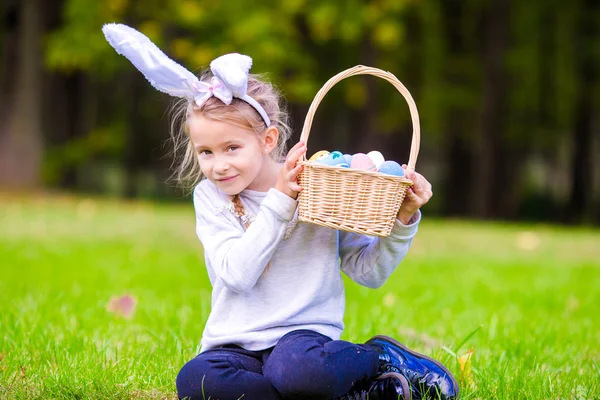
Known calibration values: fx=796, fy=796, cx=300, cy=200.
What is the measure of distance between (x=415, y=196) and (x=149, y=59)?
0.99m

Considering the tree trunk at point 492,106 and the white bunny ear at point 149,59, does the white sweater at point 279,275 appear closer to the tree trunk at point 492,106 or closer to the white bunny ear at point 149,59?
the white bunny ear at point 149,59

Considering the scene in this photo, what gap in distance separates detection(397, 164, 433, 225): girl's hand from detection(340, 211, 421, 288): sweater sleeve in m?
0.04

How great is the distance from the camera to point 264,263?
2.58 meters

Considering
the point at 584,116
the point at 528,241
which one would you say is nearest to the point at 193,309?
the point at 528,241

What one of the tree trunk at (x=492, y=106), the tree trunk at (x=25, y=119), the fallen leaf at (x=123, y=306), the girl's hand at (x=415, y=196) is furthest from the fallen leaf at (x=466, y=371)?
the tree trunk at (x=25, y=119)

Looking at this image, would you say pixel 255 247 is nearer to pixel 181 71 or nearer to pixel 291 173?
pixel 291 173

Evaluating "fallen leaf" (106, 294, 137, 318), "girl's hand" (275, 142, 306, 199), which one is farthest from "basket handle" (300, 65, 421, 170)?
"fallen leaf" (106, 294, 137, 318)

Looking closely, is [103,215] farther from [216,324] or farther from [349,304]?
[216,324]

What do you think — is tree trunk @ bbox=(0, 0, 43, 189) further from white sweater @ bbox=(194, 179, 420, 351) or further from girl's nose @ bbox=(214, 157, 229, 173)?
girl's nose @ bbox=(214, 157, 229, 173)

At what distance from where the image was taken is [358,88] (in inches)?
637

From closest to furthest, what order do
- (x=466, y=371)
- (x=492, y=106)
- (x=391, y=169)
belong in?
(x=391, y=169) → (x=466, y=371) → (x=492, y=106)

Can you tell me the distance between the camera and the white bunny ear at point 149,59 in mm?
2652

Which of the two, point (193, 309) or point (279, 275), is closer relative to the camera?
point (279, 275)

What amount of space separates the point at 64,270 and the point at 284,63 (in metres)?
9.23
